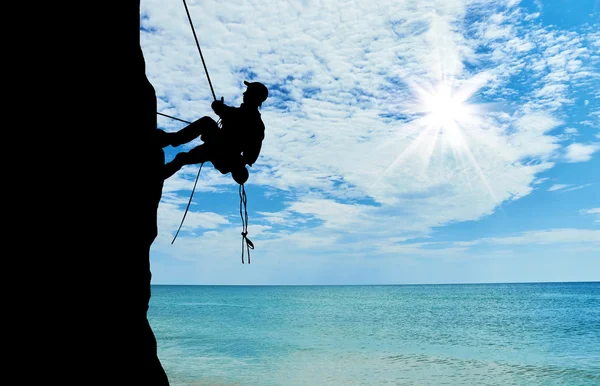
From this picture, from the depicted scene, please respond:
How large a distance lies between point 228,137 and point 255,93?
0.71 m

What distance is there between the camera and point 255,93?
5262 mm

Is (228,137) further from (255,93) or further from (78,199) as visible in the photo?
(78,199)

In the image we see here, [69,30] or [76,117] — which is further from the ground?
[69,30]

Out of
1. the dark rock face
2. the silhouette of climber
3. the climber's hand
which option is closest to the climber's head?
the silhouette of climber

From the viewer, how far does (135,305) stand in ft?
12.7

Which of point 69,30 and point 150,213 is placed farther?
point 150,213

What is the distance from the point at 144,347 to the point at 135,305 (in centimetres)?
44

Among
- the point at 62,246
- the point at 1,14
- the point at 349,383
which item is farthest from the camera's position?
the point at 349,383

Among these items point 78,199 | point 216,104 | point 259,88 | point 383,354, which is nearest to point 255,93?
point 259,88

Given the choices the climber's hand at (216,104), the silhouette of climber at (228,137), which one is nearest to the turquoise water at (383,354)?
the silhouette of climber at (228,137)

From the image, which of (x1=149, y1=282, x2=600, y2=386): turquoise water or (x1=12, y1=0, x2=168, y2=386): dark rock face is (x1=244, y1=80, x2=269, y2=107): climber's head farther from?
(x1=149, y1=282, x2=600, y2=386): turquoise water

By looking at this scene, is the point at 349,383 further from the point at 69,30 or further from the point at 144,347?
the point at 69,30

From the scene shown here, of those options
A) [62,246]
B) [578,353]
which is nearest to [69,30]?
[62,246]

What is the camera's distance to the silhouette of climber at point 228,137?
4.83 m
